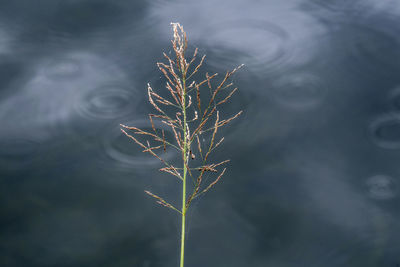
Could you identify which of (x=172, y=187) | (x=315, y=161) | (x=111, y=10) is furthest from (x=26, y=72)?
(x=315, y=161)

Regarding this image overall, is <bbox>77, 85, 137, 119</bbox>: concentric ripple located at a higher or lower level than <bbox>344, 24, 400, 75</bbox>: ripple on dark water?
lower

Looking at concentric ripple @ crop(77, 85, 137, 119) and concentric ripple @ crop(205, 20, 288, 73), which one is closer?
concentric ripple @ crop(77, 85, 137, 119)

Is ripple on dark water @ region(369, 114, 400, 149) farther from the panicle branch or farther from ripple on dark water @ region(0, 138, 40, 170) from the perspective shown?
ripple on dark water @ region(0, 138, 40, 170)

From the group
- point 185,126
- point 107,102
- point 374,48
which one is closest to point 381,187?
point 374,48

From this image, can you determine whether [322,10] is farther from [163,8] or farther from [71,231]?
[71,231]

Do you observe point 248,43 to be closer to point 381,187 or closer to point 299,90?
point 299,90

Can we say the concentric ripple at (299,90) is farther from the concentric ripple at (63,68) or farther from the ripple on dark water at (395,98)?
the concentric ripple at (63,68)

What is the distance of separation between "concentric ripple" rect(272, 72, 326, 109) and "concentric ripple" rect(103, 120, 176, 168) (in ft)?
2.07

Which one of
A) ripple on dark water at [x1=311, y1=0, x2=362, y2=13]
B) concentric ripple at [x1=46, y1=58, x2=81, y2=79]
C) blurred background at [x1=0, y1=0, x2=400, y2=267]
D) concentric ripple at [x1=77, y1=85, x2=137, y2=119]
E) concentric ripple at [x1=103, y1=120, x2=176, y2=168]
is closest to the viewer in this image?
blurred background at [x1=0, y1=0, x2=400, y2=267]

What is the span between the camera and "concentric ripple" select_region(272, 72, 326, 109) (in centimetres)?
267

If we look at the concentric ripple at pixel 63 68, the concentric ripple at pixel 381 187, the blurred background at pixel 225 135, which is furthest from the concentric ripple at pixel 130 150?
the concentric ripple at pixel 381 187

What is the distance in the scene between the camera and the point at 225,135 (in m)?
2.50

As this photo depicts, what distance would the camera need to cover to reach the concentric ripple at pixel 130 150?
2410mm

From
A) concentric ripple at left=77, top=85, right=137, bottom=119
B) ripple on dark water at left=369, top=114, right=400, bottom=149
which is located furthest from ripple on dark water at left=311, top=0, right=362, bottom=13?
concentric ripple at left=77, top=85, right=137, bottom=119
